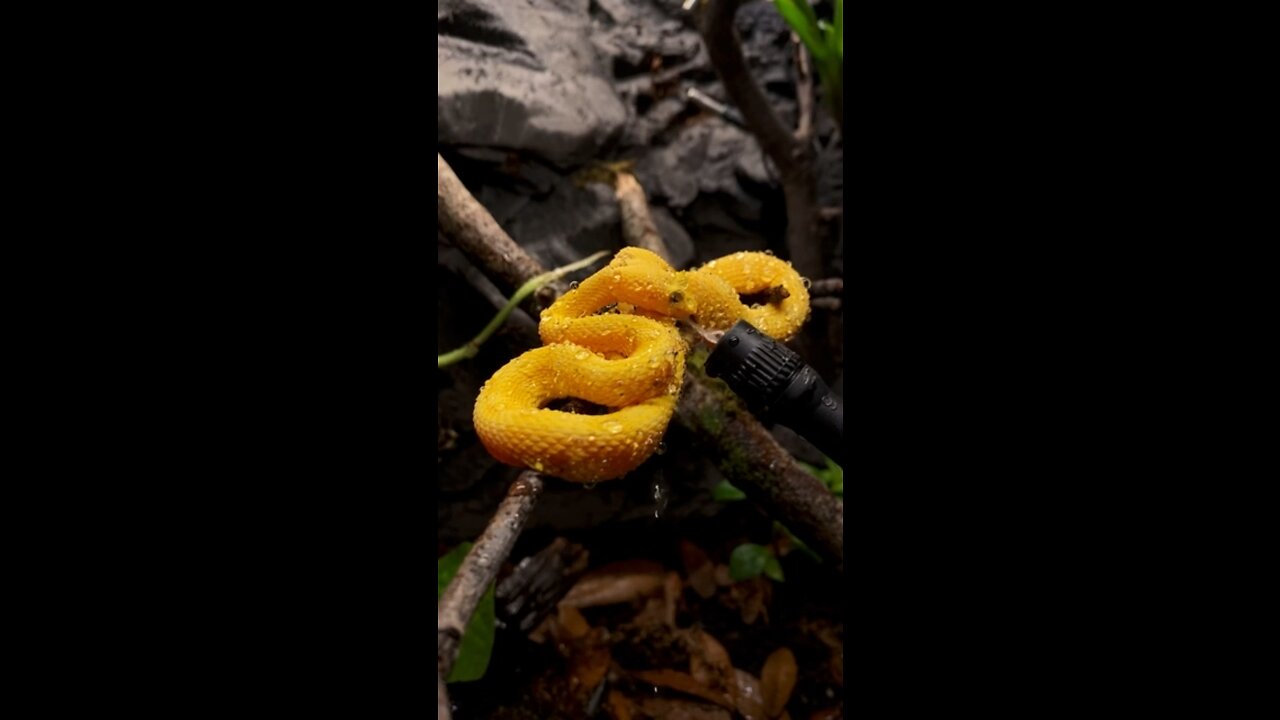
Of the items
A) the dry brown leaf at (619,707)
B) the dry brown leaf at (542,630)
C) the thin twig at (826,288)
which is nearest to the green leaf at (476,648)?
the dry brown leaf at (542,630)

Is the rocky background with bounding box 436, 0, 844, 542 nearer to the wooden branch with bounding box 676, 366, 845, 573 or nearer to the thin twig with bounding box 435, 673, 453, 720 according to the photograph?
the wooden branch with bounding box 676, 366, 845, 573

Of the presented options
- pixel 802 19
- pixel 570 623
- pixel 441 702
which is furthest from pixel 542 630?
pixel 802 19

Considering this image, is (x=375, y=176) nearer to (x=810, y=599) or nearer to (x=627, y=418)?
(x=627, y=418)

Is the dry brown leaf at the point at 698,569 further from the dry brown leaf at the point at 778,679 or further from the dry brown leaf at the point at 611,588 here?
the dry brown leaf at the point at 778,679

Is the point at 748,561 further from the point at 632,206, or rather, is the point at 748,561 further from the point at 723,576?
the point at 632,206

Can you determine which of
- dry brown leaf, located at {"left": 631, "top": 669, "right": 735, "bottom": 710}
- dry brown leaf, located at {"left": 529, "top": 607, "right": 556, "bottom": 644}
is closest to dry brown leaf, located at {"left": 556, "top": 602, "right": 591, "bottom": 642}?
dry brown leaf, located at {"left": 529, "top": 607, "right": 556, "bottom": 644}

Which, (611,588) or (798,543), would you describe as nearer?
(611,588)
